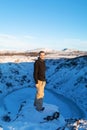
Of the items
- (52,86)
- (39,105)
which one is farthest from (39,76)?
(52,86)

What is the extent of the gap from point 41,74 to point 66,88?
32.8m

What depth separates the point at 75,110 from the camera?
3856 centimetres

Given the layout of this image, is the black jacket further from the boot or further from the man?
the boot

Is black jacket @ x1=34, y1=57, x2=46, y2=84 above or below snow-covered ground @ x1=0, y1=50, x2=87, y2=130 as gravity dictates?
above

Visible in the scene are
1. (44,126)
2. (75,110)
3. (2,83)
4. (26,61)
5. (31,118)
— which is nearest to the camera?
(44,126)

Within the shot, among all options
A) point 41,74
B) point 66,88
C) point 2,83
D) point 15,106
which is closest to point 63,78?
point 66,88

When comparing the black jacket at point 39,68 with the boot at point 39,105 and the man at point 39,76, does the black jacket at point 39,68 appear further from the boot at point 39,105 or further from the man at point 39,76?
the boot at point 39,105

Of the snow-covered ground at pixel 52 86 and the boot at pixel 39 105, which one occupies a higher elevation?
the boot at pixel 39 105

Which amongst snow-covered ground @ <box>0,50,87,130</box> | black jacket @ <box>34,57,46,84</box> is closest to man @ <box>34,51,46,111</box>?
black jacket @ <box>34,57,46,84</box>

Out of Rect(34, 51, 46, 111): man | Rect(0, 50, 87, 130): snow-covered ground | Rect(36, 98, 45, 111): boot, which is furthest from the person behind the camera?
Rect(0, 50, 87, 130): snow-covered ground

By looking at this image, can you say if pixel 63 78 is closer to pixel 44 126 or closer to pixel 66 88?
pixel 66 88

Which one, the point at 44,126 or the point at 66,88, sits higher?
the point at 44,126

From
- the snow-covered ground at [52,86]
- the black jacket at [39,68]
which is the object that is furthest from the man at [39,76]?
the snow-covered ground at [52,86]

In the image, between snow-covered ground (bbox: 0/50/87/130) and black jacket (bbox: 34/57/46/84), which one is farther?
snow-covered ground (bbox: 0/50/87/130)
